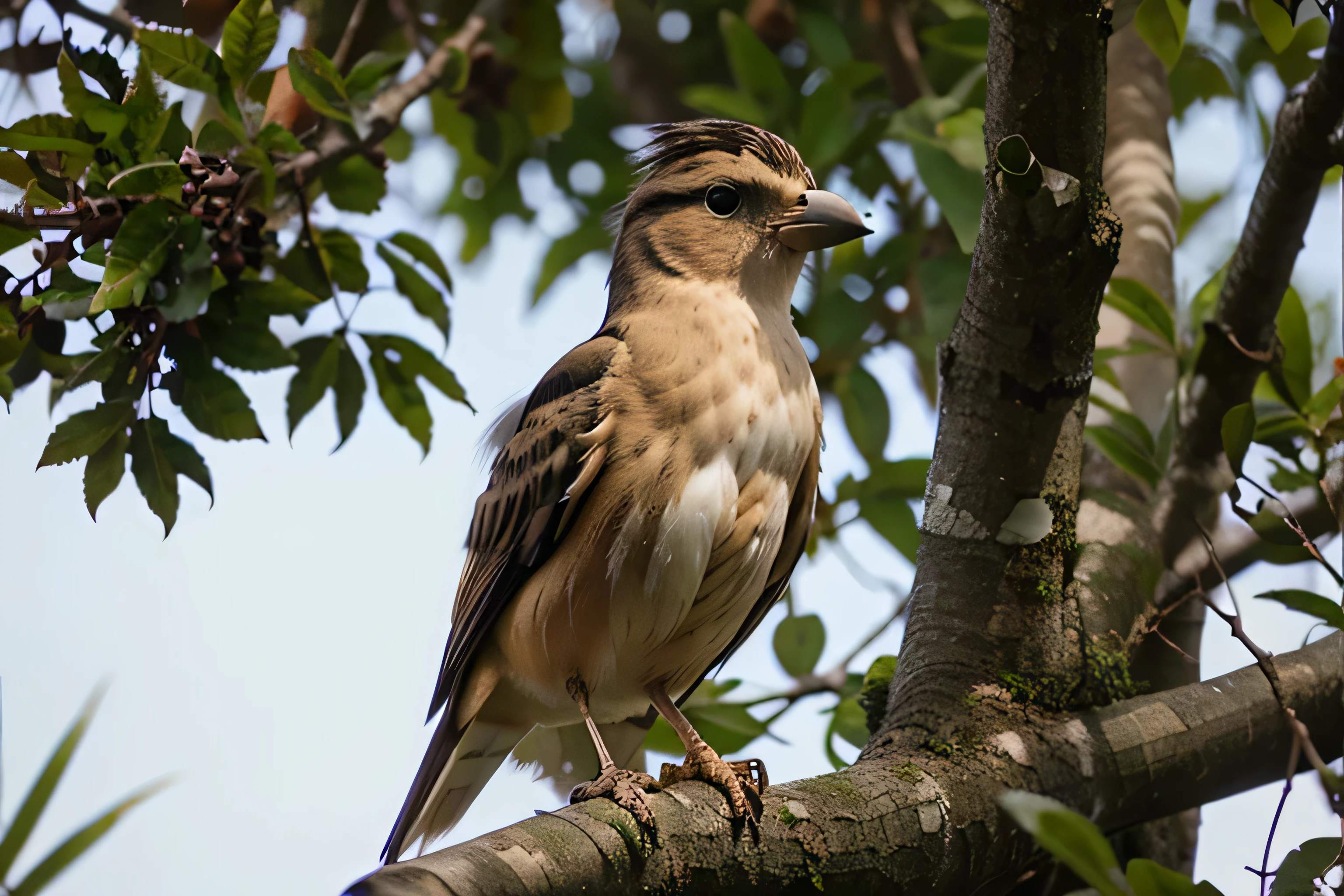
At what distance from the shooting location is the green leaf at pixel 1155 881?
4.37ft

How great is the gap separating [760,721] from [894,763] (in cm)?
95

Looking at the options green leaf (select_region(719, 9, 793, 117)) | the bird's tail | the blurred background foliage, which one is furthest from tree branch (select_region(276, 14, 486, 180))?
the bird's tail

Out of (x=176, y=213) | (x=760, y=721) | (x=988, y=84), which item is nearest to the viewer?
(x=988, y=84)

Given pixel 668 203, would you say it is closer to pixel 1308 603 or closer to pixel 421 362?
pixel 421 362

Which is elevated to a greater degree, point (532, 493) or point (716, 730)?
point (532, 493)

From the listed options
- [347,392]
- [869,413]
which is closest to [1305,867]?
[869,413]

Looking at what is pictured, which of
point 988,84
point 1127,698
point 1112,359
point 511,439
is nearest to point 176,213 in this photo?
point 511,439

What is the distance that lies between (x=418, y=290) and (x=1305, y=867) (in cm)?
227

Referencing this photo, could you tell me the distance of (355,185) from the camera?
8.41ft

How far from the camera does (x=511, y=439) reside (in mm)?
2242

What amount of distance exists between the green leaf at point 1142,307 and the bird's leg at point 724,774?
5.85ft

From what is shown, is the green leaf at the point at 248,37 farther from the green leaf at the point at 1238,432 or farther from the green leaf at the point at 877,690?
the green leaf at the point at 1238,432

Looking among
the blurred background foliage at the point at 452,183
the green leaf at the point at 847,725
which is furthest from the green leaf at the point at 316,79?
the green leaf at the point at 847,725

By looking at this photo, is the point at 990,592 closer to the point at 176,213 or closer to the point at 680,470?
the point at 680,470
